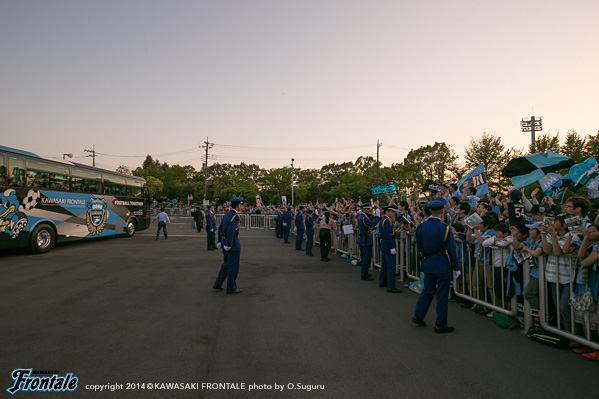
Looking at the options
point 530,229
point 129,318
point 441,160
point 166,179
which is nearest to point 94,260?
point 129,318

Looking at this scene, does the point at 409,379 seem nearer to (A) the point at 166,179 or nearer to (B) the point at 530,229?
(B) the point at 530,229

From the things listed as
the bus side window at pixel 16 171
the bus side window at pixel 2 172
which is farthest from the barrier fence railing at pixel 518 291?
the bus side window at pixel 16 171

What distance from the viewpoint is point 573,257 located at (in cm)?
425

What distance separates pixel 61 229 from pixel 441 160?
44.6 metres

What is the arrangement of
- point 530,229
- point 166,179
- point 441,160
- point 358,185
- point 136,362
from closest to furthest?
point 136,362 → point 530,229 → point 441,160 → point 358,185 → point 166,179

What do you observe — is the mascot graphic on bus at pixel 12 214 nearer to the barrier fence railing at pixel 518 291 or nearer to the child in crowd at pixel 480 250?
the barrier fence railing at pixel 518 291

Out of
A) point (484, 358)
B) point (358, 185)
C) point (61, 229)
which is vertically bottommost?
point (484, 358)

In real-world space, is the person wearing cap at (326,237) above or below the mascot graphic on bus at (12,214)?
below

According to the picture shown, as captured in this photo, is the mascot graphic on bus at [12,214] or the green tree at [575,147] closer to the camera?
the mascot graphic on bus at [12,214]

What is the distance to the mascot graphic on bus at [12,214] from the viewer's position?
11.0 metres

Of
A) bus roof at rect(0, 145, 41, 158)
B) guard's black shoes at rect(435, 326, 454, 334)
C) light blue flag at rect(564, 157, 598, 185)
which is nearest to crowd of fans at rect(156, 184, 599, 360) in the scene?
light blue flag at rect(564, 157, 598, 185)

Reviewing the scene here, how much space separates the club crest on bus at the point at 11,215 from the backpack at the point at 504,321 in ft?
46.3

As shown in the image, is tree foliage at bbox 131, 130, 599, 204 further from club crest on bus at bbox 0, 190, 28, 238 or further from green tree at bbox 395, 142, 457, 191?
club crest on bus at bbox 0, 190, 28, 238

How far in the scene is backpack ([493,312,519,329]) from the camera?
5020 mm
